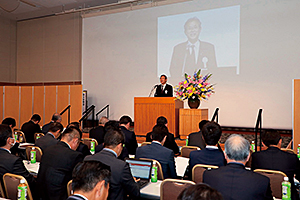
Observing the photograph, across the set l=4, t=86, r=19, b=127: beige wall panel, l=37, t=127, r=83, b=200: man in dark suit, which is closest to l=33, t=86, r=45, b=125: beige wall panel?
l=4, t=86, r=19, b=127: beige wall panel

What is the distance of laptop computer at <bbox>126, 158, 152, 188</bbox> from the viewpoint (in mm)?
2902

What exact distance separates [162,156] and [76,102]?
7032mm

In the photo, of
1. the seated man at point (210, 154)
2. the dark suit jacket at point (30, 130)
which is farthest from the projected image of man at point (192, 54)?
the seated man at point (210, 154)

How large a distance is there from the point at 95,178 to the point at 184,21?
874cm

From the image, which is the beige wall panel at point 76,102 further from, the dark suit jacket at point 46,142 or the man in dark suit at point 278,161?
the man in dark suit at point 278,161

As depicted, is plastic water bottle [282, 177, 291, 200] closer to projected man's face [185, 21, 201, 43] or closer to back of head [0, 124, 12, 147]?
back of head [0, 124, 12, 147]

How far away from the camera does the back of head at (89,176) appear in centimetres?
160

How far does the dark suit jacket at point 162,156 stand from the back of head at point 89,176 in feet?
5.39

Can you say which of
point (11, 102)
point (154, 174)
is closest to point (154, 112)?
point (154, 174)

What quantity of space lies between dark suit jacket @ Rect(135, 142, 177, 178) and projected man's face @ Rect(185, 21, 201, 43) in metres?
6.67

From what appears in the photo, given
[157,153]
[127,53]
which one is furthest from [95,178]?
[127,53]

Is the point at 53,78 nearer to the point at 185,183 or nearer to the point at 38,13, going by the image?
the point at 38,13

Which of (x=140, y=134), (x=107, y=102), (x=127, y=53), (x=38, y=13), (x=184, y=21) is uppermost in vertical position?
(x=38, y=13)

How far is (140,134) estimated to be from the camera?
683 centimetres
